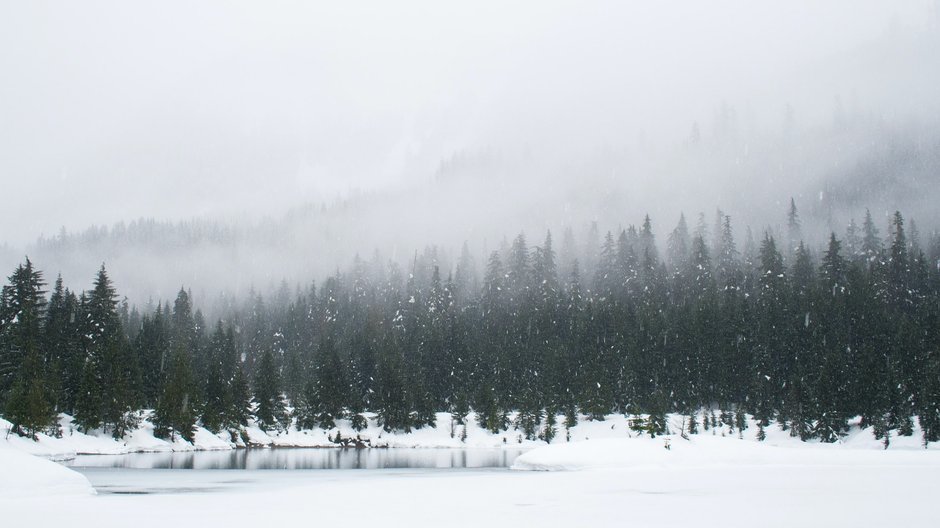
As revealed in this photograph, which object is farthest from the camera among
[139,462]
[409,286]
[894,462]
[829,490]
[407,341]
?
[409,286]

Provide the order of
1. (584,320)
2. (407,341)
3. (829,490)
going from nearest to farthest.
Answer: (829,490)
(584,320)
(407,341)

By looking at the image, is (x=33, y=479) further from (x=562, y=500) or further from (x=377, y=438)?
(x=377, y=438)

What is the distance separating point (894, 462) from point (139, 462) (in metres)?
54.2

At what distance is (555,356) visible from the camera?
342ft

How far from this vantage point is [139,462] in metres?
53.2

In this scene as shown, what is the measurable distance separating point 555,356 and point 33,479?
86687 mm

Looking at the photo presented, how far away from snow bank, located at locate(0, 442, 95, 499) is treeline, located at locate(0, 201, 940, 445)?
39001 millimetres

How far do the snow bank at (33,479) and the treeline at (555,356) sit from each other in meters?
39.0

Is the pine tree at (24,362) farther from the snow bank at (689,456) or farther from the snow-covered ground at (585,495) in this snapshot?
the snow bank at (689,456)

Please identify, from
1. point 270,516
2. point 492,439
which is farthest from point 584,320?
point 270,516

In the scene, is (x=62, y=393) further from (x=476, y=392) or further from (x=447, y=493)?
(x=447, y=493)

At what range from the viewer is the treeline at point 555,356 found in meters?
70.4

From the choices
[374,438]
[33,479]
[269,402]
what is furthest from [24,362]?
[33,479]

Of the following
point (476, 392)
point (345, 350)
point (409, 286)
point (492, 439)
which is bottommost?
point (492, 439)
